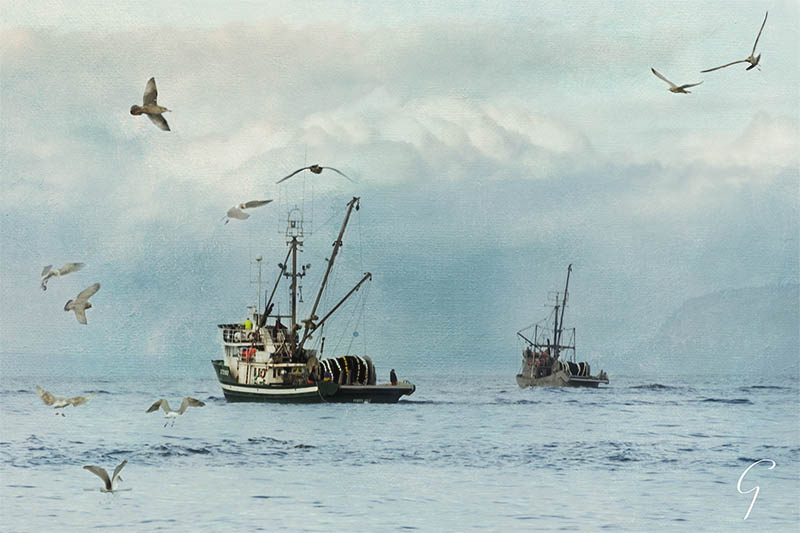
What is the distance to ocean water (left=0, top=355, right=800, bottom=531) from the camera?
2134cm

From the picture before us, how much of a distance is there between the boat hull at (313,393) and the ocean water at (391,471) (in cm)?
70

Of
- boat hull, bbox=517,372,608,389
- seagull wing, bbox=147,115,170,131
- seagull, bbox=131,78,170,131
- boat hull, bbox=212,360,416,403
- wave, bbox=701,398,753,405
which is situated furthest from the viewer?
boat hull, bbox=517,372,608,389

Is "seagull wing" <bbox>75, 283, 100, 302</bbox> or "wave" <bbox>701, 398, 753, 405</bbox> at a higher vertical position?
"seagull wing" <bbox>75, 283, 100, 302</bbox>

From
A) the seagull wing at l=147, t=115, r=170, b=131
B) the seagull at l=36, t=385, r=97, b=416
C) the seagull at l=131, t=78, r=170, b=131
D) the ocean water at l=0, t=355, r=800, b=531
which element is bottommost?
the ocean water at l=0, t=355, r=800, b=531

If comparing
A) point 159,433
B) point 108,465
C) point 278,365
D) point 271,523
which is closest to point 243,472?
point 108,465

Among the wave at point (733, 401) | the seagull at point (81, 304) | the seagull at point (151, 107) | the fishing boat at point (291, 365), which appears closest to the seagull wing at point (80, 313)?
the seagull at point (81, 304)

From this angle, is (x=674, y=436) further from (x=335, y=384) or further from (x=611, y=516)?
(x=611, y=516)

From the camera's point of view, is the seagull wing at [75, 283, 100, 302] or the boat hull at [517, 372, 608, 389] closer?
the seagull wing at [75, 283, 100, 302]

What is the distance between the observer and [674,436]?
42312 mm

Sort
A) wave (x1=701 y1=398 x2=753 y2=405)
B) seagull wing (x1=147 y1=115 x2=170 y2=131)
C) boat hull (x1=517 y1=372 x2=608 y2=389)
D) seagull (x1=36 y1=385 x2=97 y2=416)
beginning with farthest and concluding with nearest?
boat hull (x1=517 y1=372 x2=608 y2=389)
wave (x1=701 y1=398 x2=753 y2=405)
seagull (x1=36 y1=385 x2=97 y2=416)
seagull wing (x1=147 y1=115 x2=170 y2=131)

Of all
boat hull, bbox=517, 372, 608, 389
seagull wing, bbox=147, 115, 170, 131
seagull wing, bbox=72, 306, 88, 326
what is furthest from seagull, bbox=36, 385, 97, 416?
boat hull, bbox=517, 372, 608, 389

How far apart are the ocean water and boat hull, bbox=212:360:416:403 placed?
2.30 feet

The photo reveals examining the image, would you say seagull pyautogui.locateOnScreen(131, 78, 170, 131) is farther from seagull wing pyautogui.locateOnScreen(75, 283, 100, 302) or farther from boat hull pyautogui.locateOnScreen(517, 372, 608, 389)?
boat hull pyautogui.locateOnScreen(517, 372, 608, 389)

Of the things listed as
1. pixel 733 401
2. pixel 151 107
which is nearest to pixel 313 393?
pixel 733 401
